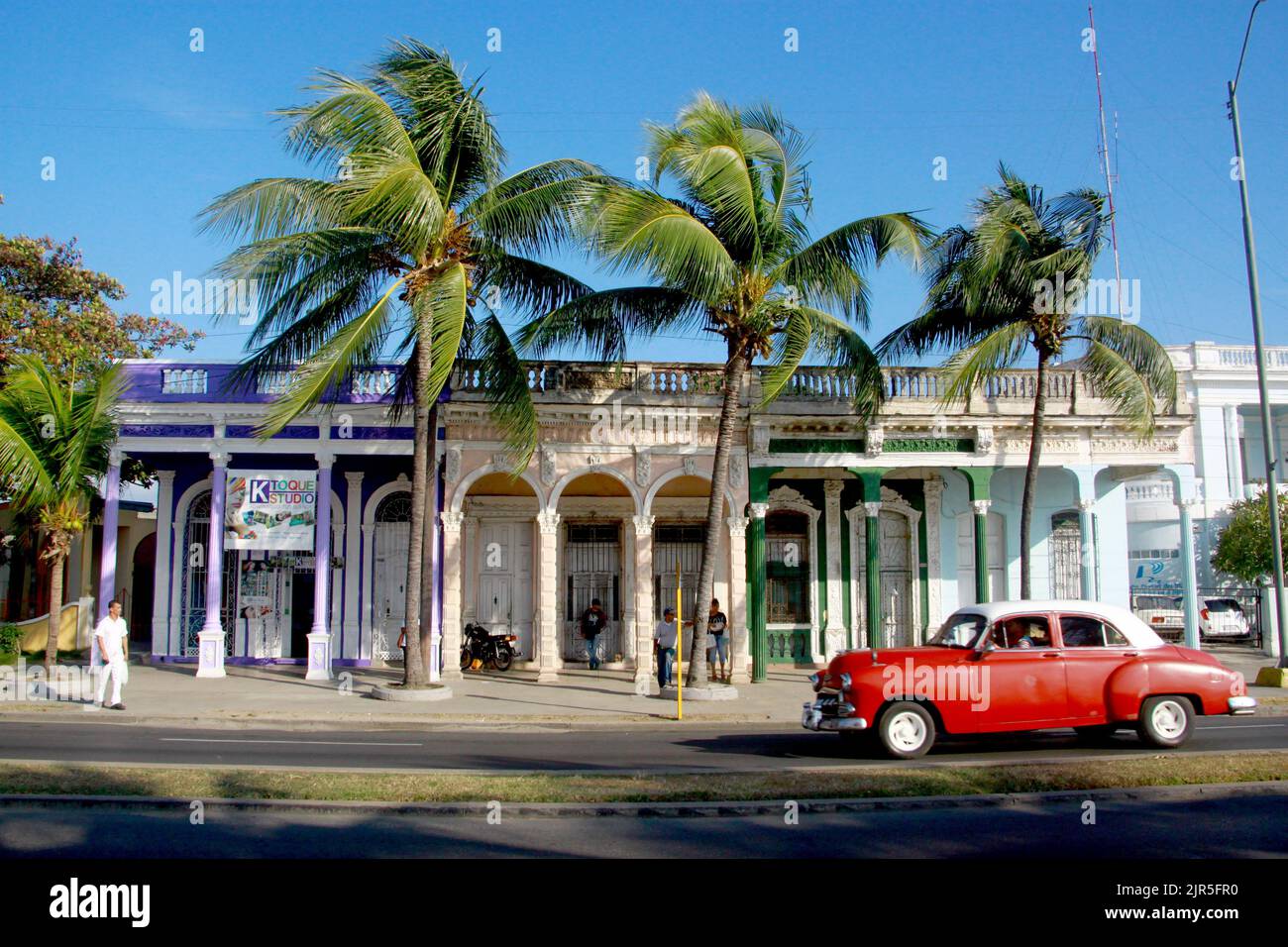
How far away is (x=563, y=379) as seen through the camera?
846 inches

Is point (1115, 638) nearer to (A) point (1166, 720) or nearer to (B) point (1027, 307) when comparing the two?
(A) point (1166, 720)

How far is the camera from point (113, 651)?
15961 millimetres

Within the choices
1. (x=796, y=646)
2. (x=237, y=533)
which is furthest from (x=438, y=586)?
(x=796, y=646)

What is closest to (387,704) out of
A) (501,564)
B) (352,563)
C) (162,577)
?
(352,563)

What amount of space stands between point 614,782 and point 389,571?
15408 mm

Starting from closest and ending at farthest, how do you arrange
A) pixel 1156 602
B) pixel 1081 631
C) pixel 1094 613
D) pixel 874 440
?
pixel 1081 631, pixel 1094 613, pixel 874 440, pixel 1156 602

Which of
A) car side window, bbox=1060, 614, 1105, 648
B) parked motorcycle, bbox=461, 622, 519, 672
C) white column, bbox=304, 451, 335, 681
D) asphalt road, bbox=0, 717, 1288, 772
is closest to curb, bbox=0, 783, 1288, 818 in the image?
asphalt road, bbox=0, 717, 1288, 772

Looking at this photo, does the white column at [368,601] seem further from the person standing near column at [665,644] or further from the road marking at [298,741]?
the road marking at [298,741]

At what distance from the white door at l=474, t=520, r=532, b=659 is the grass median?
14.1 metres

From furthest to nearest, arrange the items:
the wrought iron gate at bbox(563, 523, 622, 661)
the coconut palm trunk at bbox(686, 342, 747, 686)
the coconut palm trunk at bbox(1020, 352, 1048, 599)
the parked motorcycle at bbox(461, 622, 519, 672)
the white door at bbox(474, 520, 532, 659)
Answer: the wrought iron gate at bbox(563, 523, 622, 661) → the white door at bbox(474, 520, 532, 659) → the parked motorcycle at bbox(461, 622, 519, 672) → the coconut palm trunk at bbox(1020, 352, 1048, 599) → the coconut palm trunk at bbox(686, 342, 747, 686)

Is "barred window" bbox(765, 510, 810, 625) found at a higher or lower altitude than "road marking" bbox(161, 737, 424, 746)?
higher

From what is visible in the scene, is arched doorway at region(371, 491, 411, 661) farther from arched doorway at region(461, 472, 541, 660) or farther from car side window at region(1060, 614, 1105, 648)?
car side window at region(1060, 614, 1105, 648)

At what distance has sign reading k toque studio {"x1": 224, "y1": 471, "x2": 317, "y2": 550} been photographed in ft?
67.9

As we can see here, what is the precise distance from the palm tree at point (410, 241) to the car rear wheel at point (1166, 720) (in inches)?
421
